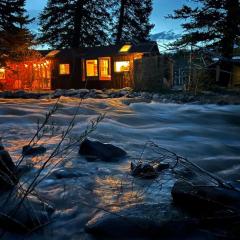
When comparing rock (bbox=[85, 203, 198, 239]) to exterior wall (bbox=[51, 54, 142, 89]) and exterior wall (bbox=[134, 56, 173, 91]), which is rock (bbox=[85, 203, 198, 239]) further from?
exterior wall (bbox=[51, 54, 142, 89])

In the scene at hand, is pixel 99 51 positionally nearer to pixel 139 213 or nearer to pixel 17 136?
pixel 17 136

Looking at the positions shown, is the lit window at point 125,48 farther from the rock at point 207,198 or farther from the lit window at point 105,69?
the rock at point 207,198

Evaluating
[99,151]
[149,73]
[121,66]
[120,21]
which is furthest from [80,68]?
[99,151]

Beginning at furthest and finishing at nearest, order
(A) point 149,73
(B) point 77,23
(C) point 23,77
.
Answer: (B) point 77,23, (C) point 23,77, (A) point 149,73

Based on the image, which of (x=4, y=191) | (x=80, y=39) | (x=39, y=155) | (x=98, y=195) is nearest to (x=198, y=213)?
(x=98, y=195)

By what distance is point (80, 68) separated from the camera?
29.8 meters

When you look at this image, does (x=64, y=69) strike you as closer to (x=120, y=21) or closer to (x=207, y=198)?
(x=120, y=21)

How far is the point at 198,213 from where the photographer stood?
3117mm

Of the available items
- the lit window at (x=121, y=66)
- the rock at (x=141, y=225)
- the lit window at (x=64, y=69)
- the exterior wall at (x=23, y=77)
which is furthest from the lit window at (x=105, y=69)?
the rock at (x=141, y=225)

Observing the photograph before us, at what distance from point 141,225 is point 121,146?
3.62 m

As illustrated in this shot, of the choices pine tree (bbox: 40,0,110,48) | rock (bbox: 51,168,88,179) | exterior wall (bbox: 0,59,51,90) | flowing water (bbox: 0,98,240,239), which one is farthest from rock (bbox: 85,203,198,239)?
pine tree (bbox: 40,0,110,48)

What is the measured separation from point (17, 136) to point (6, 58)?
19.0 meters

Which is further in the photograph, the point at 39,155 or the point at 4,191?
the point at 39,155

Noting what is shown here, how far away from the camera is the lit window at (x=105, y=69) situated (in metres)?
28.8
